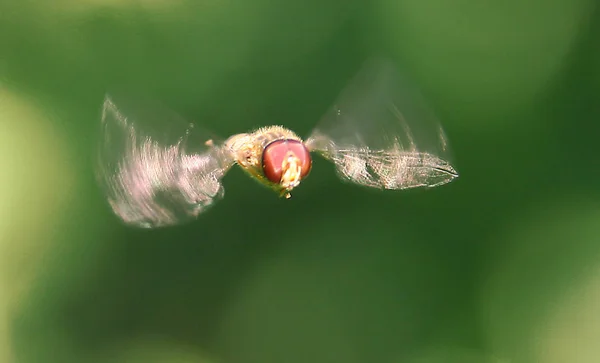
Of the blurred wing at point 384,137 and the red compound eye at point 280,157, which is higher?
the blurred wing at point 384,137

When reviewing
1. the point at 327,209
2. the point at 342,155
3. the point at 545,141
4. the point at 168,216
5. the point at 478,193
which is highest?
the point at 545,141

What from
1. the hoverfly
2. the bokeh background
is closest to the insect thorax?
the hoverfly

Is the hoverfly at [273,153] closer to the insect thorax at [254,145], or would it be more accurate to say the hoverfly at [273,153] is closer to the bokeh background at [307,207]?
the insect thorax at [254,145]

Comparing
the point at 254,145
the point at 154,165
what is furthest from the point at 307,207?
the point at 154,165

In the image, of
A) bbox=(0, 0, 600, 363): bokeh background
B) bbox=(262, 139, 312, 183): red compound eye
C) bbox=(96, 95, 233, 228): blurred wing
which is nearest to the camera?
bbox=(96, 95, 233, 228): blurred wing

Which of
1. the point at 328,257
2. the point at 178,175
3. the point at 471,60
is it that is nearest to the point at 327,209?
the point at 328,257

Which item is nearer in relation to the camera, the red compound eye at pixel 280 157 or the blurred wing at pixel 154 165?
the blurred wing at pixel 154 165

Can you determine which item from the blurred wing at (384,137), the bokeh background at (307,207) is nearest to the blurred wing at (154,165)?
the blurred wing at (384,137)

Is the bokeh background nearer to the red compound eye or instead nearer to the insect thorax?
the insect thorax

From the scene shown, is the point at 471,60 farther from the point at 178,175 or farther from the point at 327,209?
the point at 178,175
